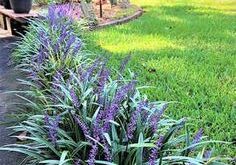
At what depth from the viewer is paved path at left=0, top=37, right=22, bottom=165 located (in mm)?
2828

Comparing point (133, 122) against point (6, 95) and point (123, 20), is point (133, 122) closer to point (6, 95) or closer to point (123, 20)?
point (6, 95)

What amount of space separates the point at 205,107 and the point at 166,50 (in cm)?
223

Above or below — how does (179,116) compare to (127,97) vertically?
below

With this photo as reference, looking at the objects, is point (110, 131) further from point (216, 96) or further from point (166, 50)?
point (166, 50)

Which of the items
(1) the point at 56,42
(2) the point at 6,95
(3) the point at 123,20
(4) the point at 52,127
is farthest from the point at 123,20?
(4) the point at 52,127

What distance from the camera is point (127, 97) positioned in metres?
2.72

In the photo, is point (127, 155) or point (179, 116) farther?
point (179, 116)

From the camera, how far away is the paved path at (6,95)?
2828 millimetres

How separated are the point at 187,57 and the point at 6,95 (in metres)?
2.39

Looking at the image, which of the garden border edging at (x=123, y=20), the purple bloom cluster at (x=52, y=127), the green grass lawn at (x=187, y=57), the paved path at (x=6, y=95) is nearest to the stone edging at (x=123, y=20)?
the garden border edging at (x=123, y=20)

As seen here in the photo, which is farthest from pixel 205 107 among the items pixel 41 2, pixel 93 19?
pixel 41 2

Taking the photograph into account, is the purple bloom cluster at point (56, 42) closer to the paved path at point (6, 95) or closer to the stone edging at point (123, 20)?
the paved path at point (6, 95)

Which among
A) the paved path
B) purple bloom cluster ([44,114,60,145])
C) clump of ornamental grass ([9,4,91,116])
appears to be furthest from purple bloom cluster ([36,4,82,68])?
purple bloom cluster ([44,114,60,145])

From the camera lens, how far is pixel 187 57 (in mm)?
5398
